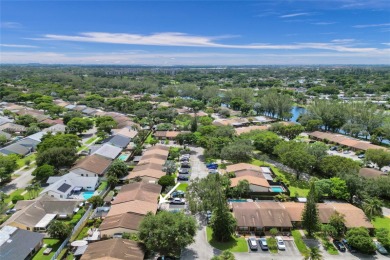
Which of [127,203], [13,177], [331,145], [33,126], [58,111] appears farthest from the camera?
[58,111]

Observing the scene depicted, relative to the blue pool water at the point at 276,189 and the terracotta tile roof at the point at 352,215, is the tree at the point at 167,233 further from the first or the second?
the terracotta tile roof at the point at 352,215

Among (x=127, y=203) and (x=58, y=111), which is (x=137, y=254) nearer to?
(x=127, y=203)

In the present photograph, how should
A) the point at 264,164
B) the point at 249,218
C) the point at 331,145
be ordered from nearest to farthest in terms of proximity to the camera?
the point at 249,218 < the point at 264,164 < the point at 331,145

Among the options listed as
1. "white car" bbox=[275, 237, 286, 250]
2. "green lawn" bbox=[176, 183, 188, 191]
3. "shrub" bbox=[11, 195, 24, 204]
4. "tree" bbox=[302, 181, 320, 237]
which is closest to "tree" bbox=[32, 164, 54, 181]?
"shrub" bbox=[11, 195, 24, 204]

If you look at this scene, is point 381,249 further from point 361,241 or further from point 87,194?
point 87,194

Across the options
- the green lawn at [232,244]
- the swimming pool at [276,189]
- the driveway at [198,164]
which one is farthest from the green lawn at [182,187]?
the swimming pool at [276,189]

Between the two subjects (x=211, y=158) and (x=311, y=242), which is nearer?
(x=311, y=242)

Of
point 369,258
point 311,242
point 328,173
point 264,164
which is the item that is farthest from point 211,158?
point 369,258
